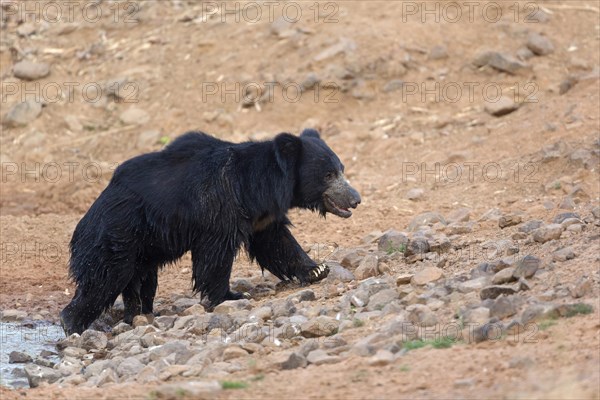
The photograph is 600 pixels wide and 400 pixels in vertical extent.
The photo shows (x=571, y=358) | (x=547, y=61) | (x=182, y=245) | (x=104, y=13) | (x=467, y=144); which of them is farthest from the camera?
(x=104, y=13)

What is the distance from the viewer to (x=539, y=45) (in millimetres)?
16078

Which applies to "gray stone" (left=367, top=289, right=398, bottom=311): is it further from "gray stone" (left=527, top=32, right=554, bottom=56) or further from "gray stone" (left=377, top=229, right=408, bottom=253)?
"gray stone" (left=527, top=32, right=554, bottom=56)

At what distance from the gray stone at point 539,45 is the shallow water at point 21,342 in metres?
8.71

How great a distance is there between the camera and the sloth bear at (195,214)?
369 inches

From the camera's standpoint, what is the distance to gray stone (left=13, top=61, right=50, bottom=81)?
18047 mm

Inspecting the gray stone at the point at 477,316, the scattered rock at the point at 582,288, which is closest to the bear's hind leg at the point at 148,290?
the gray stone at the point at 477,316

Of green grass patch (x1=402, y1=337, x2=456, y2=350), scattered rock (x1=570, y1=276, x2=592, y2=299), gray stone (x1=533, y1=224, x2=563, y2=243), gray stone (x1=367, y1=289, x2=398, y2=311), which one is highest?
scattered rock (x1=570, y1=276, x2=592, y2=299)

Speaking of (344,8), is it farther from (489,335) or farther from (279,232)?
(489,335)

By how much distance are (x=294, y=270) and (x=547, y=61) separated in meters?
7.56

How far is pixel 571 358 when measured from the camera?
616cm

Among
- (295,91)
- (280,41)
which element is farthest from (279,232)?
(280,41)

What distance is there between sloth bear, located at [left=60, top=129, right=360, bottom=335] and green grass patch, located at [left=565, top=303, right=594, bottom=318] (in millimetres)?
3160

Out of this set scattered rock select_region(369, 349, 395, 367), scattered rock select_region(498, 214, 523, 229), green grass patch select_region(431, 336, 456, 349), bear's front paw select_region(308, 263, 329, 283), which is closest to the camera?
scattered rock select_region(369, 349, 395, 367)

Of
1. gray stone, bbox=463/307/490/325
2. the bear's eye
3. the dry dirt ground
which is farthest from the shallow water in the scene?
gray stone, bbox=463/307/490/325
